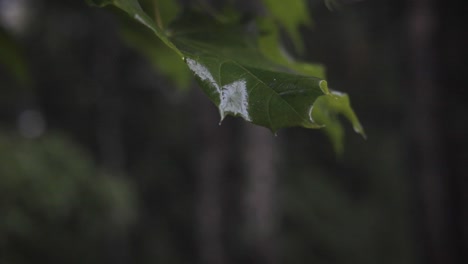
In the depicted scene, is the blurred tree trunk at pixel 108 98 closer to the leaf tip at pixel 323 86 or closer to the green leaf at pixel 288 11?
the green leaf at pixel 288 11

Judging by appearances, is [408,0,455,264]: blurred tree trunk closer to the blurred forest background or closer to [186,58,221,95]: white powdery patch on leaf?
[186,58,221,95]: white powdery patch on leaf

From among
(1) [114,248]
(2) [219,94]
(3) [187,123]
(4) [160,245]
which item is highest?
(3) [187,123]

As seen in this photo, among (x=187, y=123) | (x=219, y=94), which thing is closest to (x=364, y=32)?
(x=187, y=123)

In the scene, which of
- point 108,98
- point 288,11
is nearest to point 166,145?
point 108,98

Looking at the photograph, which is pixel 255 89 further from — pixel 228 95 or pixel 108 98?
pixel 108 98

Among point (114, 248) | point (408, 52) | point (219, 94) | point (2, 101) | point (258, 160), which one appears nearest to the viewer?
point (219, 94)

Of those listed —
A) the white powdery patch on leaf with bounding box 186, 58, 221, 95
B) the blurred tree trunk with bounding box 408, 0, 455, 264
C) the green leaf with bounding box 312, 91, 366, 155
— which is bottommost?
the white powdery patch on leaf with bounding box 186, 58, 221, 95

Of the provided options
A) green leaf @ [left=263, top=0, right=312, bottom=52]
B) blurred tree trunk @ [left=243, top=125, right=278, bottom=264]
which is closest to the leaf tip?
green leaf @ [left=263, top=0, right=312, bottom=52]

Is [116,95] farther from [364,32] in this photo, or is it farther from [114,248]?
[364,32]
